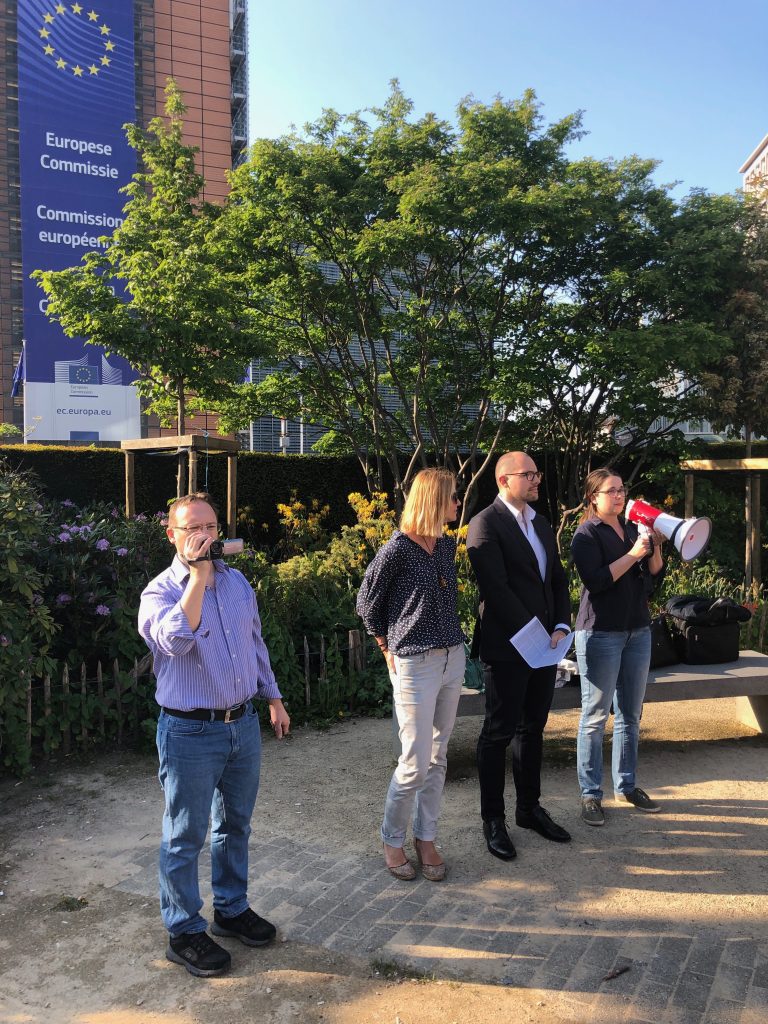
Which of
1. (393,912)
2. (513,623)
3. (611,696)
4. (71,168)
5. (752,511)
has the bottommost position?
(393,912)

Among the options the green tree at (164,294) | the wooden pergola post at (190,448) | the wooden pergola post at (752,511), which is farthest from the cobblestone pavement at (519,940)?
the wooden pergola post at (752,511)

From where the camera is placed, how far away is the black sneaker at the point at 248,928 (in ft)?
9.41

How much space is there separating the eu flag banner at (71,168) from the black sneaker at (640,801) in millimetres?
28874

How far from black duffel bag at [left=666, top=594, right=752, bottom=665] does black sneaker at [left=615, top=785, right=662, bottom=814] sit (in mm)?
1285

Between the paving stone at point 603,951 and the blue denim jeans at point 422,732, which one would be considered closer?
the paving stone at point 603,951

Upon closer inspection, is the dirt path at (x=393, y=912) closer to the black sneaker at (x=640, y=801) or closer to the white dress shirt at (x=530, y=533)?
the black sneaker at (x=640, y=801)

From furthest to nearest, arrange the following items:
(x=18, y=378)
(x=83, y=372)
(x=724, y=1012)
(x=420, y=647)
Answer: (x=18, y=378)
(x=83, y=372)
(x=420, y=647)
(x=724, y=1012)

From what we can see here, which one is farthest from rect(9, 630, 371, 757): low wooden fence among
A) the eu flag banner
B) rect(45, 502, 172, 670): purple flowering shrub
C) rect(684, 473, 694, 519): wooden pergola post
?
the eu flag banner

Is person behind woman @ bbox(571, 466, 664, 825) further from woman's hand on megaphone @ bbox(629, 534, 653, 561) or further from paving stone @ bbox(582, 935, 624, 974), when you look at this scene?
paving stone @ bbox(582, 935, 624, 974)

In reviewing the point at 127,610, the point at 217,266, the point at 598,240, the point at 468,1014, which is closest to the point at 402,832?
the point at 468,1014

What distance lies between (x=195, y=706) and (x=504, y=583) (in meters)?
1.58

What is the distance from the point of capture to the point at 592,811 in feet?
13.0

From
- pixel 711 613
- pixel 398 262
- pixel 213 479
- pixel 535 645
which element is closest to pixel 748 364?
pixel 398 262

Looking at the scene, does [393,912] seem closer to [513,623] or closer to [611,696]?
[513,623]
